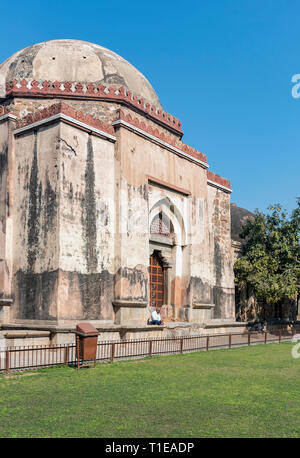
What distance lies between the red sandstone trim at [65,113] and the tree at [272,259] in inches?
365

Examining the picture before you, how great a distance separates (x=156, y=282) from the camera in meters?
17.0

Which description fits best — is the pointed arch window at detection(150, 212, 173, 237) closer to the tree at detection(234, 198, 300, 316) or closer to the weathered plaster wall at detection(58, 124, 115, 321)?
the weathered plaster wall at detection(58, 124, 115, 321)

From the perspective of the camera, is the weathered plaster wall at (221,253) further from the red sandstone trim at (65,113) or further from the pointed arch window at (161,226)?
the red sandstone trim at (65,113)

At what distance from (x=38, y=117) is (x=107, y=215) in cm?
359

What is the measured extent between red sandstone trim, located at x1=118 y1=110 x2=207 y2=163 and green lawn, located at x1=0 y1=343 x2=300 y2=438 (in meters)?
7.92

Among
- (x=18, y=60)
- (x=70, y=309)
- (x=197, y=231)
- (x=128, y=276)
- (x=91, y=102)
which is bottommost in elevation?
(x=70, y=309)

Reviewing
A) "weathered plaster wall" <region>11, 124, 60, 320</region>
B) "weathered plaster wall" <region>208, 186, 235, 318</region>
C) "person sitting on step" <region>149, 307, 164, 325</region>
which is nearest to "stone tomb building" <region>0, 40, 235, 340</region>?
"weathered plaster wall" <region>11, 124, 60, 320</region>

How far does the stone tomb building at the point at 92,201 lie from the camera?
42.5ft

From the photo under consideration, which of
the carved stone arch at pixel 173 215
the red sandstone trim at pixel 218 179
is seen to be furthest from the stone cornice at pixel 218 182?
the carved stone arch at pixel 173 215

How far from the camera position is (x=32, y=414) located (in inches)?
229

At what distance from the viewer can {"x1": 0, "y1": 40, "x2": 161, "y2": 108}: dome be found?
55.2 ft
